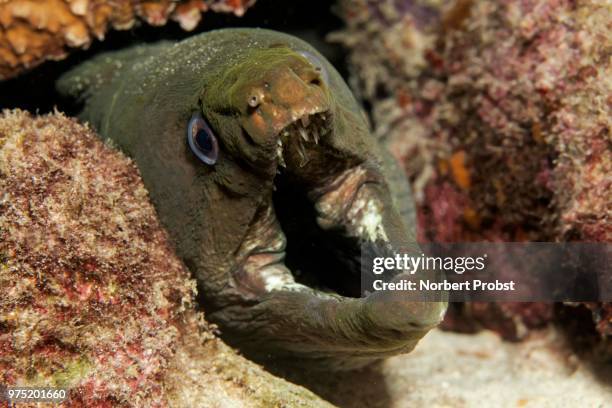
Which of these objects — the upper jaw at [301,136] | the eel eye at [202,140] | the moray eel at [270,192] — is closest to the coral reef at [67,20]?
the moray eel at [270,192]

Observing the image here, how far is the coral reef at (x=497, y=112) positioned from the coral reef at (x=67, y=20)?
1.66 meters

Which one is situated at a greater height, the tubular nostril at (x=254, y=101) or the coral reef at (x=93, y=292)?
the tubular nostril at (x=254, y=101)

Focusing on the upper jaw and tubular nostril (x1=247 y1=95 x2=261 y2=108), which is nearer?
tubular nostril (x1=247 y1=95 x2=261 y2=108)

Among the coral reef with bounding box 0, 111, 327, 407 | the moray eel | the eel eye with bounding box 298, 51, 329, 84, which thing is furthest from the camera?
the eel eye with bounding box 298, 51, 329, 84

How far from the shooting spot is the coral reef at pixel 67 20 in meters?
3.79

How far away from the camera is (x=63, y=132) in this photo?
268cm

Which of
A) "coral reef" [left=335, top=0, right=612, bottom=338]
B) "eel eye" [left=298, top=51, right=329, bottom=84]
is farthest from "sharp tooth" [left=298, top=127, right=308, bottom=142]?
"coral reef" [left=335, top=0, right=612, bottom=338]

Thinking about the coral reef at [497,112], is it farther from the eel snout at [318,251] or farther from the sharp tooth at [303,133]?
the sharp tooth at [303,133]

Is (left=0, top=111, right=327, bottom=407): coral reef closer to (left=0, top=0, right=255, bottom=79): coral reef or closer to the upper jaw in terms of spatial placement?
the upper jaw

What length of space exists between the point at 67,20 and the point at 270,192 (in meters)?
2.33

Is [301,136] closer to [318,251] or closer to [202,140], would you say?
[202,140]

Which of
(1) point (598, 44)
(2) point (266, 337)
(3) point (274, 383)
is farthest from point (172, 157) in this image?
(1) point (598, 44)

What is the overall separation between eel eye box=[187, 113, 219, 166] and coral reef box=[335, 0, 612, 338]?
2254 millimetres

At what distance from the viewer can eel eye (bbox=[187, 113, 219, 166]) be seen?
2.72m
